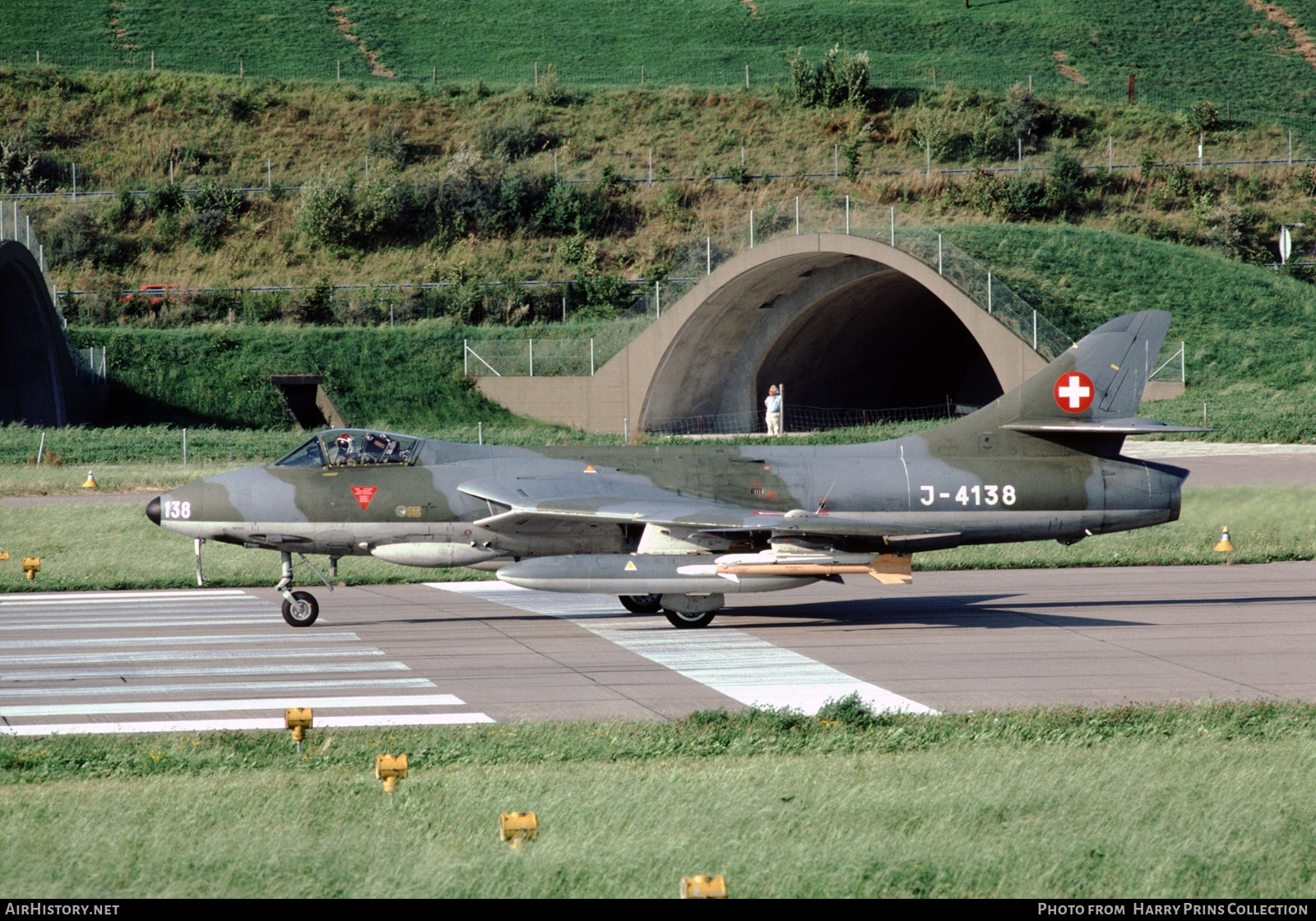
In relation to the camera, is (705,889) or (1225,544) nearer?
(705,889)

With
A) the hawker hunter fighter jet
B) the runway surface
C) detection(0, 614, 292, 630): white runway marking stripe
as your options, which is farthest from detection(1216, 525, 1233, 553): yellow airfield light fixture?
detection(0, 614, 292, 630): white runway marking stripe

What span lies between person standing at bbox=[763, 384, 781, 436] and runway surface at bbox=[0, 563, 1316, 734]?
24.3m

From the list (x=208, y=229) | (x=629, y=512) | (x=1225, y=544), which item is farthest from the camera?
(x=208, y=229)

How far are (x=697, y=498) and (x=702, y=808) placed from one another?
10.4m

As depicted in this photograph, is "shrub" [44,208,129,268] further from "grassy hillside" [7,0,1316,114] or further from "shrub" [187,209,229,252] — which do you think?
"grassy hillside" [7,0,1316,114]

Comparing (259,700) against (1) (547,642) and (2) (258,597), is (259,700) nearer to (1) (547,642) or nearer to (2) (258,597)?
(1) (547,642)

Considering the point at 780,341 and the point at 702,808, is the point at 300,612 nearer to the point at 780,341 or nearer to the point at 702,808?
the point at 702,808

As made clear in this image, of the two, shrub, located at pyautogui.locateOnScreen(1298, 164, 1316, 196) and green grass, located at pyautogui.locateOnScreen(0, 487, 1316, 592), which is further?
shrub, located at pyautogui.locateOnScreen(1298, 164, 1316, 196)

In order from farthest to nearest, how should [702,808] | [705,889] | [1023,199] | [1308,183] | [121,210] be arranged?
[121,210] < [1308,183] < [1023,199] < [702,808] < [705,889]

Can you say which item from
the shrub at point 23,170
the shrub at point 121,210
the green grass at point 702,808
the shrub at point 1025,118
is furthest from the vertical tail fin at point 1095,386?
the shrub at point 23,170

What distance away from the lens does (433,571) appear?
2433 cm

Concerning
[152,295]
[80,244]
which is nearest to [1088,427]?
[152,295]

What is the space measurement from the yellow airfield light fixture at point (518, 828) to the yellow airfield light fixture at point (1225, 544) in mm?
19565

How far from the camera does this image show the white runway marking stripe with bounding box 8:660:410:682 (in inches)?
558
